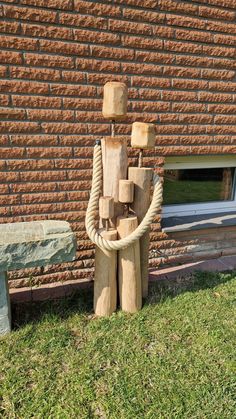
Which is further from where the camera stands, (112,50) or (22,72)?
(112,50)

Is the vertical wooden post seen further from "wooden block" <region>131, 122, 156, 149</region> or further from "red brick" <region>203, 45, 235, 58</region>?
"red brick" <region>203, 45, 235, 58</region>

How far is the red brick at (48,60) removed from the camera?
228 cm

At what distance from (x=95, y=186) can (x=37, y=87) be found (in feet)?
2.97

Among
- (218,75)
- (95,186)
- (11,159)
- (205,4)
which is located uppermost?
(205,4)

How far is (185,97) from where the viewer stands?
280 centimetres

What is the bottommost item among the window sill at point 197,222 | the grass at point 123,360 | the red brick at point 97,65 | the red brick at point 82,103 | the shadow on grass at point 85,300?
the grass at point 123,360

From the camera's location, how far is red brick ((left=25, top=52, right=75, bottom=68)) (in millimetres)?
2279

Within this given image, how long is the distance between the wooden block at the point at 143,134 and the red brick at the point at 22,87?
0.79m

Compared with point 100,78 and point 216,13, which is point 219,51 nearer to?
point 216,13

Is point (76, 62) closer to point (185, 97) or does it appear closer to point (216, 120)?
point (185, 97)

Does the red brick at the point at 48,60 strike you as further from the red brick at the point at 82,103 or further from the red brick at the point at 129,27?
the red brick at the point at 129,27

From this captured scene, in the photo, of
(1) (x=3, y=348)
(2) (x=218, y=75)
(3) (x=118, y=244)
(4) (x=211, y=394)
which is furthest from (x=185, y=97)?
(1) (x=3, y=348)

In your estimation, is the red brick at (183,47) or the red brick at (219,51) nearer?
the red brick at (183,47)

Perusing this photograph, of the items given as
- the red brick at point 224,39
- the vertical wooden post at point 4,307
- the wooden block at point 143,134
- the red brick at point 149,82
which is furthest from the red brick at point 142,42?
the vertical wooden post at point 4,307
